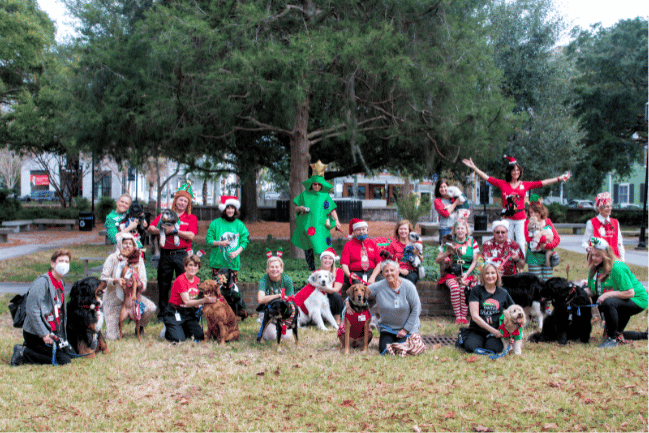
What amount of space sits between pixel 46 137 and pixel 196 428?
21082mm

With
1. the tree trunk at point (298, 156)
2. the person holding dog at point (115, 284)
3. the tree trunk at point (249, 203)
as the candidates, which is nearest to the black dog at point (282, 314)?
the person holding dog at point (115, 284)

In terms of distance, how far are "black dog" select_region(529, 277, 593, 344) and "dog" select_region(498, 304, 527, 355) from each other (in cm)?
54

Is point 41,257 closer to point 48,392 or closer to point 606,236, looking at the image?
point 48,392

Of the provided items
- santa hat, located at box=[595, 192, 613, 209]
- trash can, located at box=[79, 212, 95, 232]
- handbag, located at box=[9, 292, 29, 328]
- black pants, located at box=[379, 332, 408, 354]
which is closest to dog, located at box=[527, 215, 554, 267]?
santa hat, located at box=[595, 192, 613, 209]

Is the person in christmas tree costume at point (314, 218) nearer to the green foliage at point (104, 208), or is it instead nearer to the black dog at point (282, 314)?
the black dog at point (282, 314)

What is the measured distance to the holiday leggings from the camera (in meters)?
7.12

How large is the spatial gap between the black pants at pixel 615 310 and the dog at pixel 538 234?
105cm

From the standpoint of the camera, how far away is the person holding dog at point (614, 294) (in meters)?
5.94

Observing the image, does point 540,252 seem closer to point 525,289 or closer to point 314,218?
point 525,289

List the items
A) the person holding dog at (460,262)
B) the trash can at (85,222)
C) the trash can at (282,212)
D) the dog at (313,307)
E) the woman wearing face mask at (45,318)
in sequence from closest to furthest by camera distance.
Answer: the woman wearing face mask at (45,318) < the dog at (313,307) < the person holding dog at (460,262) < the trash can at (85,222) < the trash can at (282,212)

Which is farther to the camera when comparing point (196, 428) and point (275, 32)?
point (275, 32)

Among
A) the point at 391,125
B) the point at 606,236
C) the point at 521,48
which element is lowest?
the point at 606,236

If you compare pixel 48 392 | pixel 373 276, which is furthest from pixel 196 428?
pixel 373 276

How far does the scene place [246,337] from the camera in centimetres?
638
